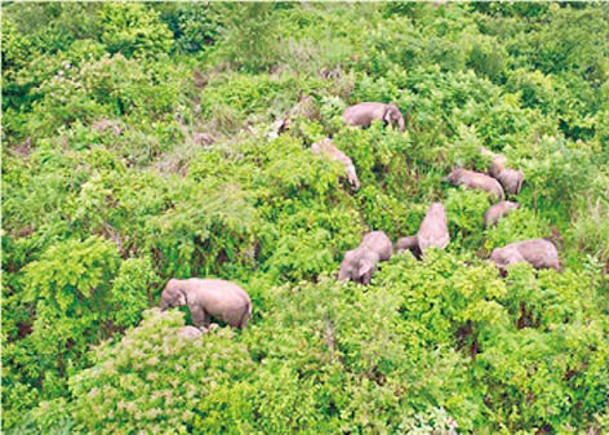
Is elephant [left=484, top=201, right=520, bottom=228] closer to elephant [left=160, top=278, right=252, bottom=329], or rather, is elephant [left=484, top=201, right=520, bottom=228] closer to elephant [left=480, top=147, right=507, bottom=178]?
elephant [left=480, top=147, right=507, bottom=178]

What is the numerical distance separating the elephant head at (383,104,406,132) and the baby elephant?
2.02m

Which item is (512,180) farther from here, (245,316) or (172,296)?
(172,296)

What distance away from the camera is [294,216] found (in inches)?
267

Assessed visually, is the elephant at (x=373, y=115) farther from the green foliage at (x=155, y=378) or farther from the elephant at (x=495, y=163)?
the green foliage at (x=155, y=378)

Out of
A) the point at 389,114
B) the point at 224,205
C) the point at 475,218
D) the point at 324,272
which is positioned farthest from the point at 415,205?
the point at 224,205

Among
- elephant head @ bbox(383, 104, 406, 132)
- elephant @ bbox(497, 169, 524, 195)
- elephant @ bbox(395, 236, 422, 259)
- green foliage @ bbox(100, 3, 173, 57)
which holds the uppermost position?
green foliage @ bbox(100, 3, 173, 57)

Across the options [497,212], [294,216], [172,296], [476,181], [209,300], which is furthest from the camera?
[476,181]

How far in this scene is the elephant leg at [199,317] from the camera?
5855 millimetres

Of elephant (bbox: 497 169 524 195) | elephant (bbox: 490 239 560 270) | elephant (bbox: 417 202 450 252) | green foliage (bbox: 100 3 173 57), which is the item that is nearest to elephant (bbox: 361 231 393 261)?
elephant (bbox: 417 202 450 252)

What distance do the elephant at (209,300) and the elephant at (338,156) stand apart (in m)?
2.12

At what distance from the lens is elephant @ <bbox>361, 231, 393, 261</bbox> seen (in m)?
6.46

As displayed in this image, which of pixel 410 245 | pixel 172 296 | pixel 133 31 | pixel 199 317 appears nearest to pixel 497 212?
pixel 410 245

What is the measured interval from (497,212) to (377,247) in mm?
1612

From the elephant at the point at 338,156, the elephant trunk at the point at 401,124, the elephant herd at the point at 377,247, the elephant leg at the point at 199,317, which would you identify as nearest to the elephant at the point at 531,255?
the elephant herd at the point at 377,247
